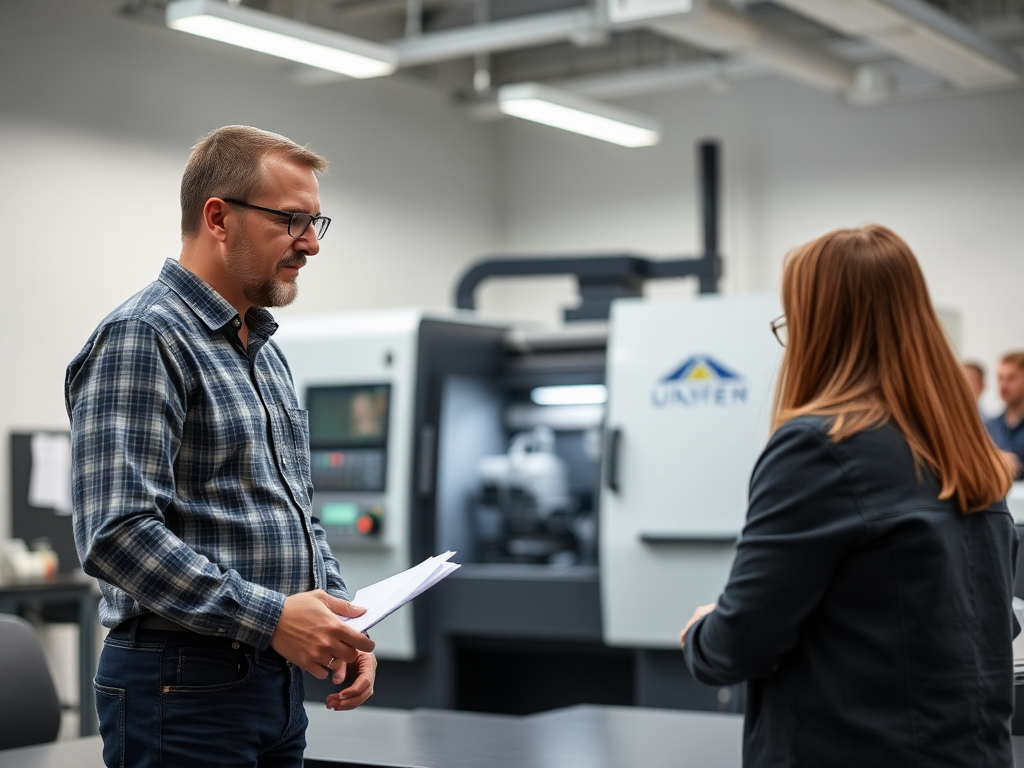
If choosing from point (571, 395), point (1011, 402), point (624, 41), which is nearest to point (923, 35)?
point (1011, 402)

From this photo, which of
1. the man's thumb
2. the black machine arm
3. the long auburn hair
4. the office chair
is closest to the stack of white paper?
the man's thumb

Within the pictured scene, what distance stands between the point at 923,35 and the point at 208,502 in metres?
4.55

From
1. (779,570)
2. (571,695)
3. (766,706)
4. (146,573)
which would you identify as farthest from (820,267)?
(571,695)

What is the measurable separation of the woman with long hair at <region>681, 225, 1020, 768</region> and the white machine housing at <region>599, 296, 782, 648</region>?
2.32m

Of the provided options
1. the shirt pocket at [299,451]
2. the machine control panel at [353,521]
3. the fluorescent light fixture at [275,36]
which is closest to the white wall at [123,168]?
the fluorescent light fixture at [275,36]

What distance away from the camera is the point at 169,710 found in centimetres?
144

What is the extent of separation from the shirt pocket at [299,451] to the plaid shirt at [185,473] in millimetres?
19

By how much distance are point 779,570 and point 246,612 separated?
58 centimetres

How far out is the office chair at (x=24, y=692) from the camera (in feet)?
7.19

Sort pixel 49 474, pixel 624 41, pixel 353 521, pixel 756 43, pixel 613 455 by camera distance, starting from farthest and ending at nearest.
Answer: pixel 624 41 < pixel 756 43 < pixel 49 474 < pixel 353 521 < pixel 613 455

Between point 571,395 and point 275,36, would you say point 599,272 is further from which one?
point 275,36

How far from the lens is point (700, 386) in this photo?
3.80 meters

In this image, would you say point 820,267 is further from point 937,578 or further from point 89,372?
point 89,372

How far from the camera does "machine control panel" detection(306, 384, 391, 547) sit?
413 cm
